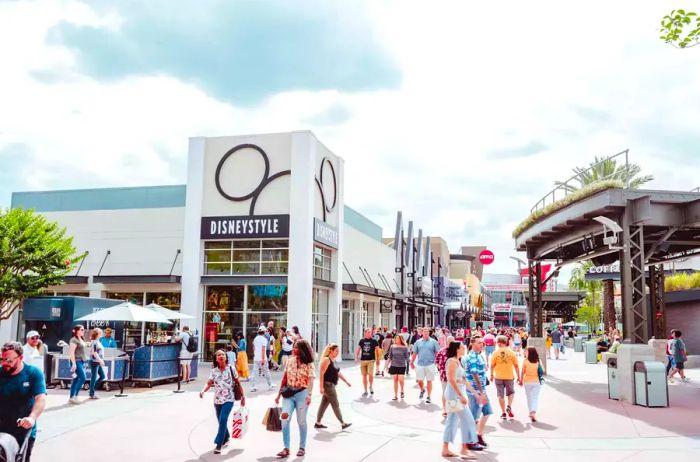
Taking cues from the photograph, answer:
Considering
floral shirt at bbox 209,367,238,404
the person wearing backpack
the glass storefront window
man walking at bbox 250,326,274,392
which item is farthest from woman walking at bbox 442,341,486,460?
the glass storefront window

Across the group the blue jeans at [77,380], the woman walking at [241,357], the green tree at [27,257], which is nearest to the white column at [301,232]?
the woman walking at [241,357]

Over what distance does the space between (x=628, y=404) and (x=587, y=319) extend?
53.4m

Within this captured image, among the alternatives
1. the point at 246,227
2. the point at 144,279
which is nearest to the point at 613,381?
the point at 246,227

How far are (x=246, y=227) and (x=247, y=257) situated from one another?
4.17 feet

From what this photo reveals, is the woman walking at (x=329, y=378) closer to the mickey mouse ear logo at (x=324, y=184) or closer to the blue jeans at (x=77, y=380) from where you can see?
the blue jeans at (x=77, y=380)

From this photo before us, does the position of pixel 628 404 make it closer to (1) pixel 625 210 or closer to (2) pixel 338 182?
(1) pixel 625 210

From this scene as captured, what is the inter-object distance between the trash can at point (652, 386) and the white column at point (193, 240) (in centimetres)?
1688

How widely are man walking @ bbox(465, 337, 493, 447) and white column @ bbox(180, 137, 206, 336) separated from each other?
17.2m

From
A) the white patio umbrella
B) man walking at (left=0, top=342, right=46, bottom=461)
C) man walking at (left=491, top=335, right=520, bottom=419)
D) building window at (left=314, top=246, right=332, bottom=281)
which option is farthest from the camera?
building window at (left=314, top=246, right=332, bottom=281)

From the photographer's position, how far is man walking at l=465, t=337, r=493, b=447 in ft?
31.7

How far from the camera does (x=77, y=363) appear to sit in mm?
14477

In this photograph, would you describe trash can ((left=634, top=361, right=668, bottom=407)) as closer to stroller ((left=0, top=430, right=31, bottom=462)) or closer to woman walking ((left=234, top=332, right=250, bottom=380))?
woman walking ((left=234, top=332, right=250, bottom=380))

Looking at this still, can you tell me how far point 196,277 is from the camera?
2555 centimetres

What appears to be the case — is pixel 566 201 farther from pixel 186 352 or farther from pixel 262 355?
pixel 186 352
